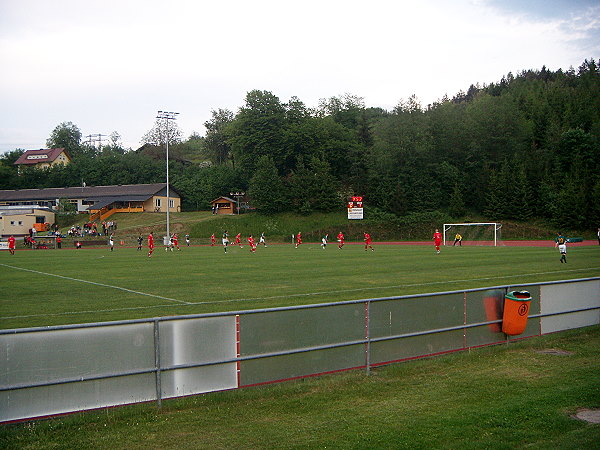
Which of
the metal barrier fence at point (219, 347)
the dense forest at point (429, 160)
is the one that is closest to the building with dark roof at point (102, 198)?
the dense forest at point (429, 160)

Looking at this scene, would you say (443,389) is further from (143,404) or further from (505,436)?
(143,404)

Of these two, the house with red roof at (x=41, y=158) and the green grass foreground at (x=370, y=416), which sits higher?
the house with red roof at (x=41, y=158)

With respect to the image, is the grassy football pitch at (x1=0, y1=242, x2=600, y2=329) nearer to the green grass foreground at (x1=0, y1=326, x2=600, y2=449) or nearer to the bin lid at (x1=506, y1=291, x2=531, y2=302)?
the bin lid at (x1=506, y1=291, x2=531, y2=302)

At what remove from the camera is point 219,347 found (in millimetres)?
8336

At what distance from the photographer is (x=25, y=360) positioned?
6.95 m

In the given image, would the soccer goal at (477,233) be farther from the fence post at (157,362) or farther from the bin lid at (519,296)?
the fence post at (157,362)

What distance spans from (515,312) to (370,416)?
5.52 m

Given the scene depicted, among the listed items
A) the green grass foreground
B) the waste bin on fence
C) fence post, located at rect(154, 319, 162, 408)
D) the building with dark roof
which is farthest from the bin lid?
the building with dark roof

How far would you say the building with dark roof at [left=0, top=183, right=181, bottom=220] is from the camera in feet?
309

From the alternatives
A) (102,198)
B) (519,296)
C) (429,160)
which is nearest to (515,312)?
(519,296)

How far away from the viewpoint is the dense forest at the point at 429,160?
77438 mm

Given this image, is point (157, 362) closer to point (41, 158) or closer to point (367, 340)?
point (367, 340)

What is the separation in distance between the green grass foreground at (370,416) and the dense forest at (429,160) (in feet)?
223

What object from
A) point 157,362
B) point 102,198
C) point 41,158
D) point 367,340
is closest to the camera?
point 157,362
